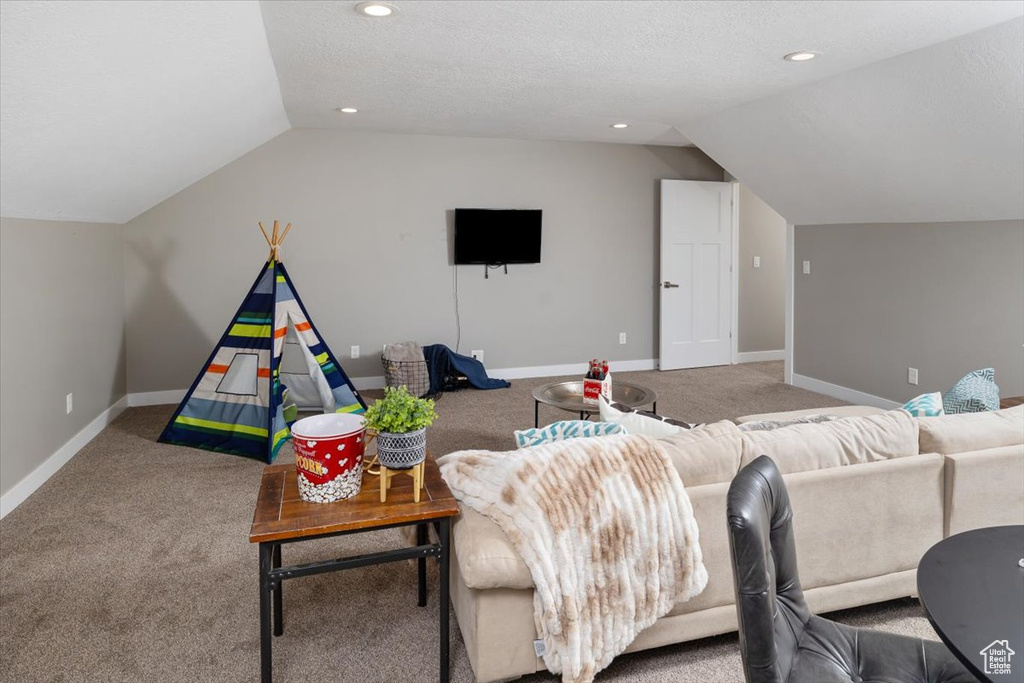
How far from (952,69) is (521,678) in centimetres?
357

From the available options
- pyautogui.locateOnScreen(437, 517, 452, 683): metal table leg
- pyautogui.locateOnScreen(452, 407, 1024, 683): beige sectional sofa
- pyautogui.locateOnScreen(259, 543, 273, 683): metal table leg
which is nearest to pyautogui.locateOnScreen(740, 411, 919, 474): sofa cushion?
pyautogui.locateOnScreen(452, 407, 1024, 683): beige sectional sofa

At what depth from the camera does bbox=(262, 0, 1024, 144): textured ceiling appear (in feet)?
9.94

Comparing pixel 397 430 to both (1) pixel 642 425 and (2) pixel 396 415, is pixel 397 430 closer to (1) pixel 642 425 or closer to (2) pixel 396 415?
(2) pixel 396 415

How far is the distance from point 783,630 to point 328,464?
3.98 ft

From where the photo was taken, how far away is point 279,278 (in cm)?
445

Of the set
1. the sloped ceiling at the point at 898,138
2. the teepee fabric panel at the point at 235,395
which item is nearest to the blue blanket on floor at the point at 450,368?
the teepee fabric panel at the point at 235,395

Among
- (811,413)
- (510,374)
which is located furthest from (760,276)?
(811,413)

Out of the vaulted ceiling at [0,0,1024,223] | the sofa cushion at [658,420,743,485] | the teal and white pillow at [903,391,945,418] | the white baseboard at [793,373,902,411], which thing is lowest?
the white baseboard at [793,373,902,411]

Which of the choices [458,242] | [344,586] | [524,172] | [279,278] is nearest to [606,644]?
[344,586]

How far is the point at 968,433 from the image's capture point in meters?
2.35

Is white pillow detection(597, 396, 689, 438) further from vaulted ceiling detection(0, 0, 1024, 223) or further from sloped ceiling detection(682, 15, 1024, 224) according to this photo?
sloped ceiling detection(682, 15, 1024, 224)

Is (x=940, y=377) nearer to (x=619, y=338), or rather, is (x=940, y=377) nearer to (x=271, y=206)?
(x=619, y=338)

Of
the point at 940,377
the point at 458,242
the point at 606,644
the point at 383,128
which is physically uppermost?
the point at 383,128

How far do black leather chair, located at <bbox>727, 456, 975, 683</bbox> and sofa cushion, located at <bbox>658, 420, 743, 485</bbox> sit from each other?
20.8 inches
